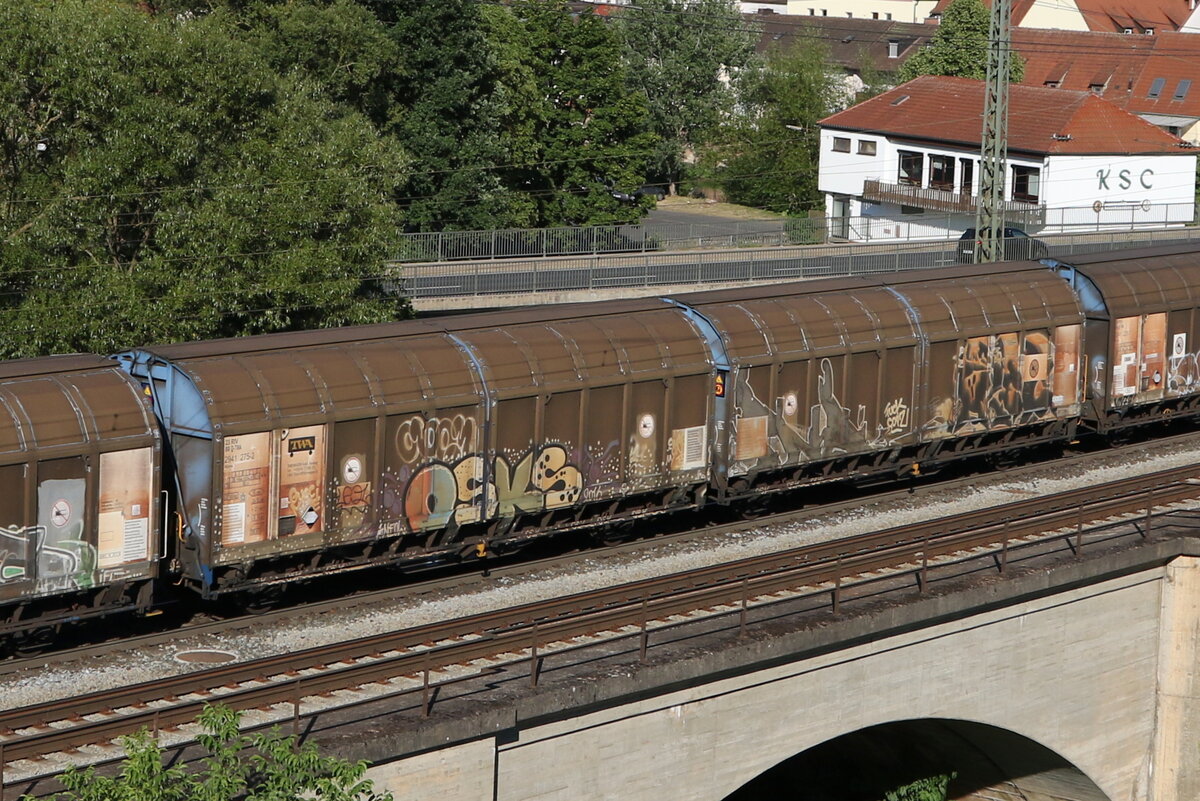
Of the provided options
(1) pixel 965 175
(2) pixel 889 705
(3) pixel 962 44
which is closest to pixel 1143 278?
(2) pixel 889 705

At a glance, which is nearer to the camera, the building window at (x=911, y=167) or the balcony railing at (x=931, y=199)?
the balcony railing at (x=931, y=199)

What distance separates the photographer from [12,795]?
48.5 ft

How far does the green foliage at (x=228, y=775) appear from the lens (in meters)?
13.6

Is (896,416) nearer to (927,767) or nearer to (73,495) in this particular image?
(927,767)

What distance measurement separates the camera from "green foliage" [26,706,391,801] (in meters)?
13.6

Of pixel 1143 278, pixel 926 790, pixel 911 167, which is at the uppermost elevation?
pixel 911 167

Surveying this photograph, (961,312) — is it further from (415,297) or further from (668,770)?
(415,297)

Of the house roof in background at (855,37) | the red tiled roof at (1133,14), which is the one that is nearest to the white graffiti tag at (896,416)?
the house roof in background at (855,37)

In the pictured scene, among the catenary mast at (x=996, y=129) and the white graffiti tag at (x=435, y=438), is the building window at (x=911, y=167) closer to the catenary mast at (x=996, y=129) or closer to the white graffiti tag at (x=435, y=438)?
the catenary mast at (x=996, y=129)

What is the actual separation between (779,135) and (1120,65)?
23.0m

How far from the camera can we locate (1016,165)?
67250 mm

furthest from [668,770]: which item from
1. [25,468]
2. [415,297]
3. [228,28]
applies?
[228,28]

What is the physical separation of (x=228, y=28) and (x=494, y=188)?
15980 mm

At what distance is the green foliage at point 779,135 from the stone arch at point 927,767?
59.6 metres
